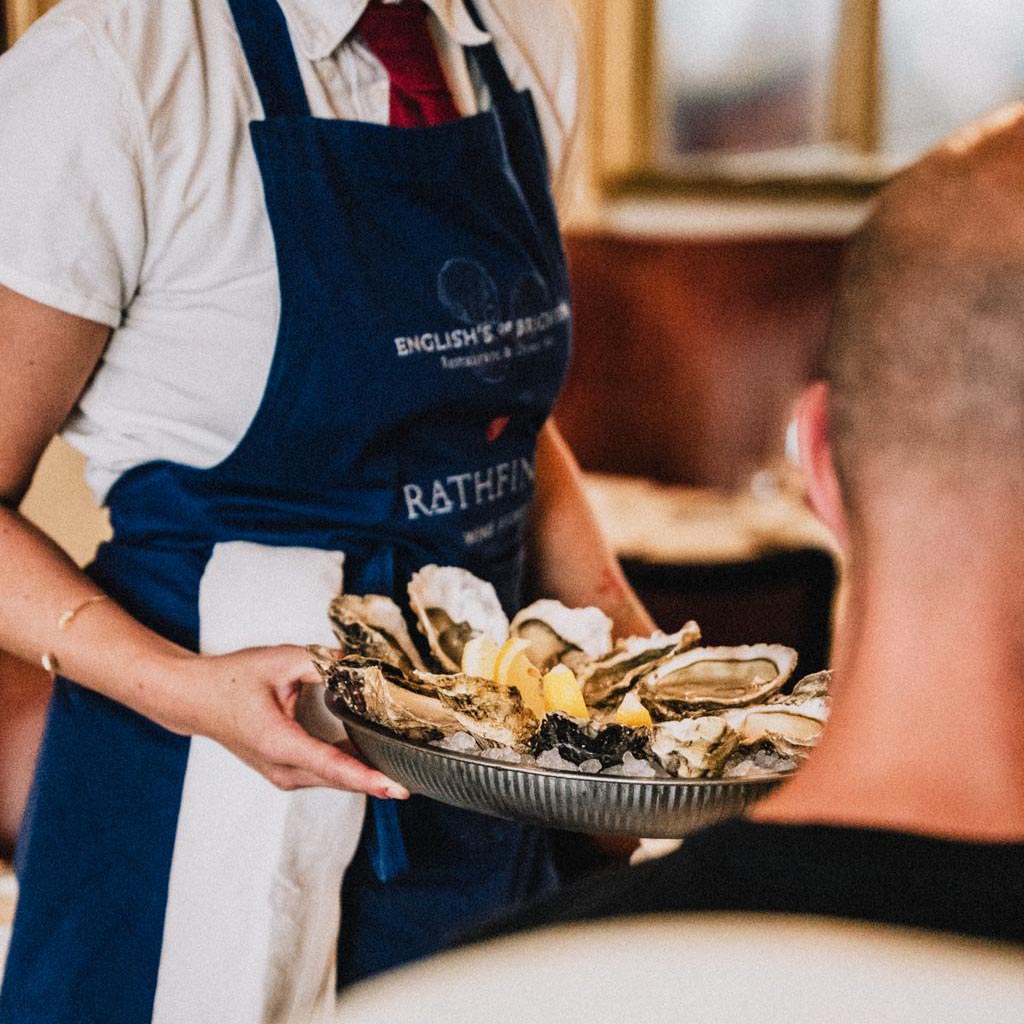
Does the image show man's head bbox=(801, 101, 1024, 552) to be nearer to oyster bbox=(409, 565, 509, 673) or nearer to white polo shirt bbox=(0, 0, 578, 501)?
oyster bbox=(409, 565, 509, 673)

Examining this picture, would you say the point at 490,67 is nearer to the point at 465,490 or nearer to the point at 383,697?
the point at 465,490

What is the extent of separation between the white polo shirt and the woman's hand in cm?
21

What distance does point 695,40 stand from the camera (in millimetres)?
4344

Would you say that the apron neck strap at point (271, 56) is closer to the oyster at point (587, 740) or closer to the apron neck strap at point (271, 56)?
the apron neck strap at point (271, 56)

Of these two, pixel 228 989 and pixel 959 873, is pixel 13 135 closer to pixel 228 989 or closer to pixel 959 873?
pixel 228 989

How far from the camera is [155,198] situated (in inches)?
45.6

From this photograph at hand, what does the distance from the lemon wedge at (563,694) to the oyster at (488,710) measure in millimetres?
45

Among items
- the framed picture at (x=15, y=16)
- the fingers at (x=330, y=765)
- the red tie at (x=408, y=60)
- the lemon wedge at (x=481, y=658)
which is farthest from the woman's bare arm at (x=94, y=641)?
the framed picture at (x=15, y=16)

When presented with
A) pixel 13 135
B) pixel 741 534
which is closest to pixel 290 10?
pixel 13 135

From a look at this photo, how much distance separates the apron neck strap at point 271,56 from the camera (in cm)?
121

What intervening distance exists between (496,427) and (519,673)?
1.03ft

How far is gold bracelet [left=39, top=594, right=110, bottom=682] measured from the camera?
1.18 m

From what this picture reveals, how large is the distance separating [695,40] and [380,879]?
3559 mm

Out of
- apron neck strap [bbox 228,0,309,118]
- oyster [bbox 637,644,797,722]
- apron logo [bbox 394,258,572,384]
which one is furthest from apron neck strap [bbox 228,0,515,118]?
oyster [bbox 637,644,797,722]
